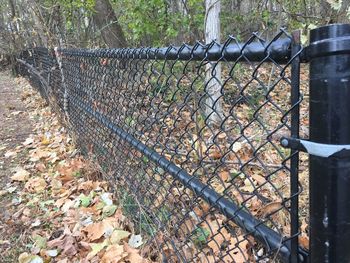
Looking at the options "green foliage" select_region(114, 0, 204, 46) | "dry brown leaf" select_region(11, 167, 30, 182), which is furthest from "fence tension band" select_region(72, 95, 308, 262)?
"green foliage" select_region(114, 0, 204, 46)

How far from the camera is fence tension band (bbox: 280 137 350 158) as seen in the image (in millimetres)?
947

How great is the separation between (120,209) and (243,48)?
2.36 metres

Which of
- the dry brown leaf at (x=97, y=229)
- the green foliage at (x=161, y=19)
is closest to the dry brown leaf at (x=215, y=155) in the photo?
the dry brown leaf at (x=97, y=229)

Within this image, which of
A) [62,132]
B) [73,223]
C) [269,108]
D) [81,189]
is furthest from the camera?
[62,132]

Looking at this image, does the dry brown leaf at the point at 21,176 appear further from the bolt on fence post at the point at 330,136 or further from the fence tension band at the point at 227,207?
the bolt on fence post at the point at 330,136

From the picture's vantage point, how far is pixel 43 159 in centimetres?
494

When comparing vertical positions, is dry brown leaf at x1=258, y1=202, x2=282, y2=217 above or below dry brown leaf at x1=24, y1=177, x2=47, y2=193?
above

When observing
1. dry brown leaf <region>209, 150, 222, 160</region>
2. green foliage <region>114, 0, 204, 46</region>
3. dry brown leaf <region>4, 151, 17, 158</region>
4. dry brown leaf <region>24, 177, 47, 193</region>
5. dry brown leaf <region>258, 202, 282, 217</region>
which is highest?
green foliage <region>114, 0, 204, 46</region>

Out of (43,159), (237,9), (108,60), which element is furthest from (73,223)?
(237,9)

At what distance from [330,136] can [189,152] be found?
1.16 metres

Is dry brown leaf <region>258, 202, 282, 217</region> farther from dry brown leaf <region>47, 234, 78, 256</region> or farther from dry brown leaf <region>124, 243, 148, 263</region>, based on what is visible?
dry brown leaf <region>47, 234, 78, 256</region>

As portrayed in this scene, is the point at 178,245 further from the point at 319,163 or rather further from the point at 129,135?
the point at 319,163

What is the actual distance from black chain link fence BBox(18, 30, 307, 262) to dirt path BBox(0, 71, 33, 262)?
1.01 m

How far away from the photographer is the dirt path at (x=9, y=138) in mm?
3256
